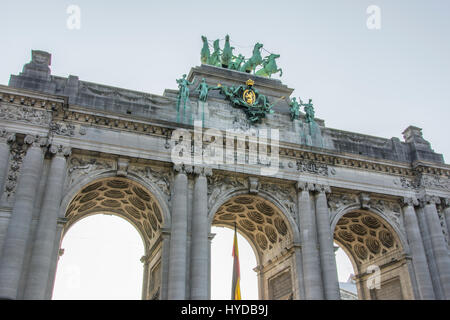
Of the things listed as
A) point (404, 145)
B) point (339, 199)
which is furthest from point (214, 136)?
point (404, 145)

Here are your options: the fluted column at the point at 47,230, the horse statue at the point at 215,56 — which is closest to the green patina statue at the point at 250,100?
the horse statue at the point at 215,56

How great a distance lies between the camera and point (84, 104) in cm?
2478

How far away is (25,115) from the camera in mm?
22938

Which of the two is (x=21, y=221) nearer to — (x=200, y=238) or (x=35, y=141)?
(x=35, y=141)

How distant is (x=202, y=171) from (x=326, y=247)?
7.38 m

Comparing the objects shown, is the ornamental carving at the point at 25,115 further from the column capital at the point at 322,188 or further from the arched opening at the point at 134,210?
the column capital at the point at 322,188

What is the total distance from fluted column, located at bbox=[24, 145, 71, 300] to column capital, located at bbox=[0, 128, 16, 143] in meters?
1.66

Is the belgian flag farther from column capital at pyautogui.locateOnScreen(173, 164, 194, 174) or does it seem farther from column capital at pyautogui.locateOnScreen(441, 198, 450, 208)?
column capital at pyautogui.locateOnScreen(441, 198, 450, 208)

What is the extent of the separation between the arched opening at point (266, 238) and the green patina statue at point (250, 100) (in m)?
4.67

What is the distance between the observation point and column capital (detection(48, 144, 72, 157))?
22891mm

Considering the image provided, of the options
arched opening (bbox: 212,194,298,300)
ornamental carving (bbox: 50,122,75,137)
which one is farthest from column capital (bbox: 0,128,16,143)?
arched opening (bbox: 212,194,298,300)

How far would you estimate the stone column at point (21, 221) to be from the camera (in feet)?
63.8

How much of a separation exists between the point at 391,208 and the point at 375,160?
293 centimetres

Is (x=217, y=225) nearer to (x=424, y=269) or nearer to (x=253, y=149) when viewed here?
(x=253, y=149)
